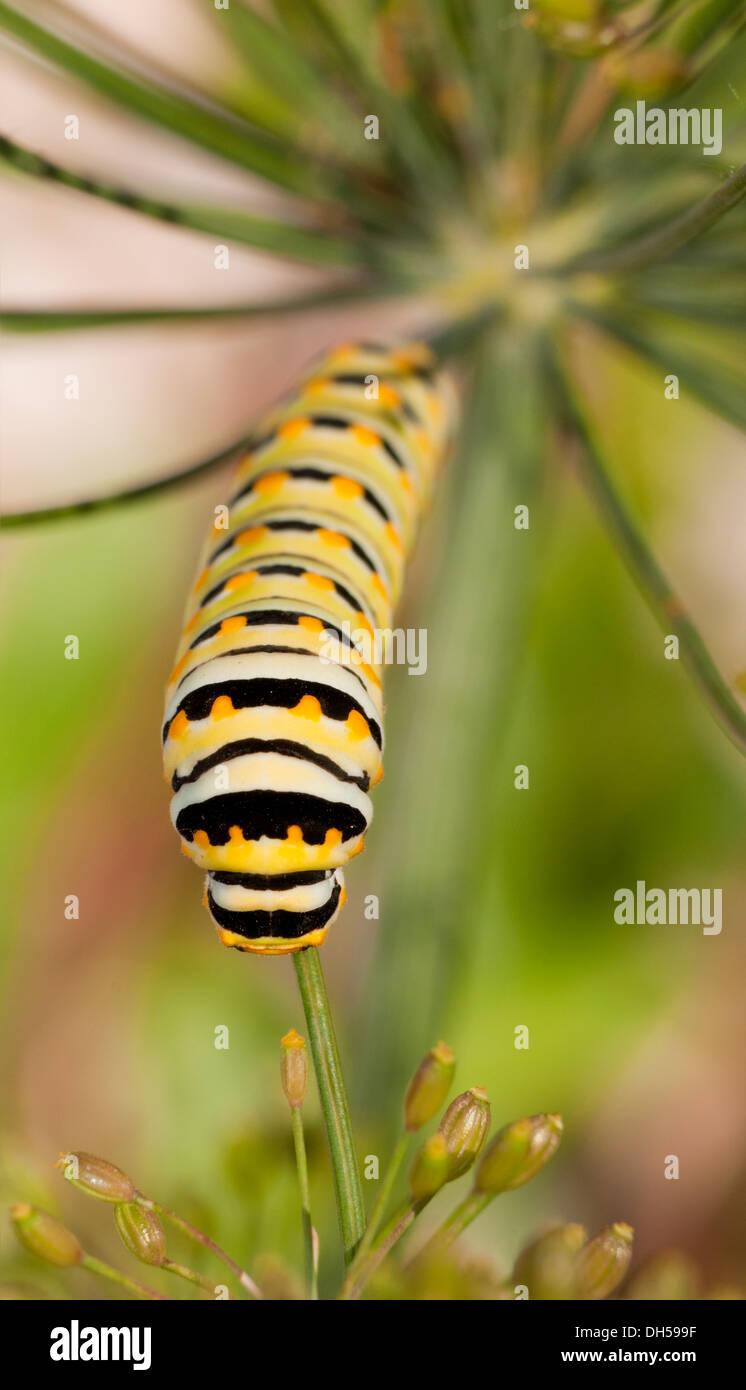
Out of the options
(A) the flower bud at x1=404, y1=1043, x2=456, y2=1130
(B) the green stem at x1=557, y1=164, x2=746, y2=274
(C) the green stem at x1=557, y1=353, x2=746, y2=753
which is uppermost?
(B) the green stem at x1=557, y1=164, x2=746, y2=274

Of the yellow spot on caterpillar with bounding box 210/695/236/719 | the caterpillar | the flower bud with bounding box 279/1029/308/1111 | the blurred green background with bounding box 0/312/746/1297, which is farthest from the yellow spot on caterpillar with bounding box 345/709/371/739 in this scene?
the blurred green background with bounding box 0/312/746/1297

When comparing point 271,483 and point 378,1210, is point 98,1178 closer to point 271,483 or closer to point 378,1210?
point 378,1210

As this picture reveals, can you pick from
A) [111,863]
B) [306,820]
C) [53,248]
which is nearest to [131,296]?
[53,248]

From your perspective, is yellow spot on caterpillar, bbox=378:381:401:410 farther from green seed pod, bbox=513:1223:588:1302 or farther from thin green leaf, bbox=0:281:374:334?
green seed pod, bbox=513:1223:588:1302

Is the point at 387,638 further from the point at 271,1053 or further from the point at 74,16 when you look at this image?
the point at 271,1053

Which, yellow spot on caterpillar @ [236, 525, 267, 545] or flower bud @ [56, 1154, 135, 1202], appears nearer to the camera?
flower bud @ [56, 1154, 135, 1202]

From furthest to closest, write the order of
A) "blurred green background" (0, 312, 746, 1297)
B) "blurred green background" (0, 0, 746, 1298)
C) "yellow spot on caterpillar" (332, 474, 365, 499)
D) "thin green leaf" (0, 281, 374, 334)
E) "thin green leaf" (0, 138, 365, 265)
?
"blurred green background" (0, 312, 746, 1297)
"blurred green background" (0, 0, 746, 1298)
"yellow spot on caterpillar" (332, 474, 365, 499)
"thin green leaf" (0, 281, 374, 334)
"thin green leaf" (0, 138, 365, 265)

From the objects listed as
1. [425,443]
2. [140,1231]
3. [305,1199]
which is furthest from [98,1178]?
[425,443]
